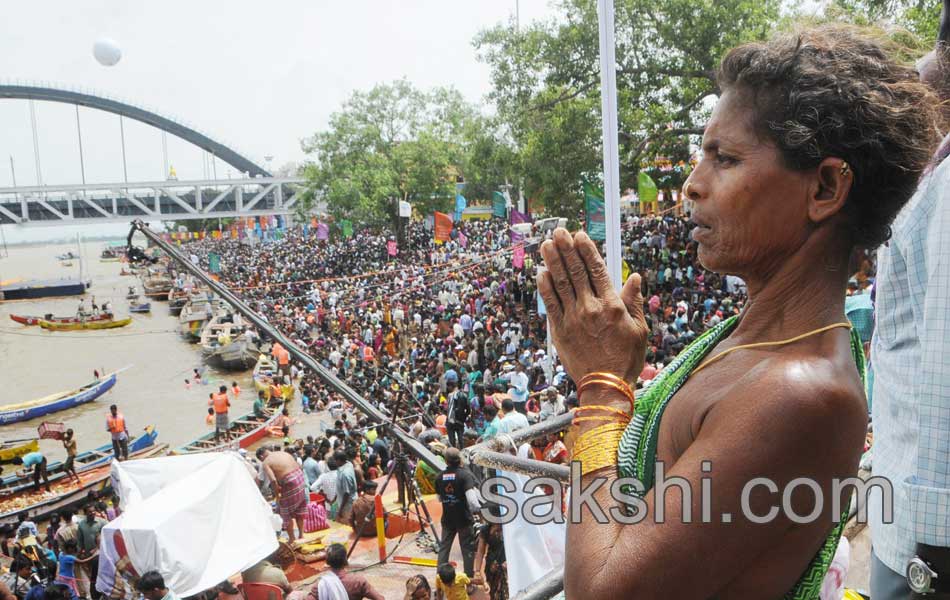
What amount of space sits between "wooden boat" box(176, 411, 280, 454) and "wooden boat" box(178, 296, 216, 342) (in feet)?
68.3

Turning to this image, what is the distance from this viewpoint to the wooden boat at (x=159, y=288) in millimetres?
57156

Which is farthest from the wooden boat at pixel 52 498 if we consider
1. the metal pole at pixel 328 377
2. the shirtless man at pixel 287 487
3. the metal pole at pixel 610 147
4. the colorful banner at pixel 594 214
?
the metal pole at pixel 610 147

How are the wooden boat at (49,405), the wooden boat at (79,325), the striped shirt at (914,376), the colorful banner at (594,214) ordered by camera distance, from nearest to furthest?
the striped shirt at (914,376) → the colorful banner at (594,214) → the wooden boat at (49,405) → the wooden boat at (79,325)

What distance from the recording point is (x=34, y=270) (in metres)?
113

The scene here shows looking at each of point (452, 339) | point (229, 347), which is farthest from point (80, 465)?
point (229, 347)

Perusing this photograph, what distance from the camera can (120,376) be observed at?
1259 inches

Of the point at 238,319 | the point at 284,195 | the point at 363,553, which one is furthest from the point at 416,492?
the point at 284,195

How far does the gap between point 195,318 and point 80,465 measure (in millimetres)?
22971

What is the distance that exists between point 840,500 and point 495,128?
22126 millimetres

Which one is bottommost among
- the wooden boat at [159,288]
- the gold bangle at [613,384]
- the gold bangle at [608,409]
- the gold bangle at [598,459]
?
the wooden boat at [159,288]

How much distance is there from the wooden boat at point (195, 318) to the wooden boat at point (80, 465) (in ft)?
68.7

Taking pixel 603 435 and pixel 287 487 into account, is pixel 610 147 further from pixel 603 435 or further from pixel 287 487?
pixel 287 487

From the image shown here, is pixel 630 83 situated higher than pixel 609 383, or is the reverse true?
pixel 630 83

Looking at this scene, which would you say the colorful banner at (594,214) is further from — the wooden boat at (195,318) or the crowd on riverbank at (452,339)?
the wooden boat at (195,318)
